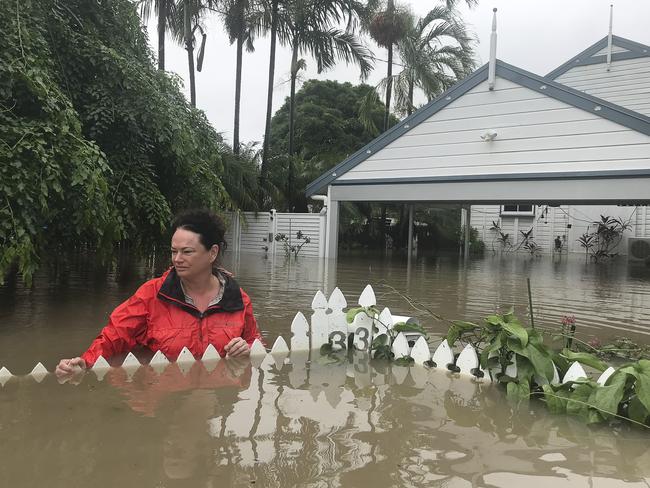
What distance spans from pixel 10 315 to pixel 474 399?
5.23m

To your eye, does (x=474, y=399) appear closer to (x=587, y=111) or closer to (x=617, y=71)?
(x=587, y=111)

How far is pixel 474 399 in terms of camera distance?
3.46 metres

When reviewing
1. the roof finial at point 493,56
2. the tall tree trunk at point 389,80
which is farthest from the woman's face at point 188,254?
the tall tree trunk at point 389,80

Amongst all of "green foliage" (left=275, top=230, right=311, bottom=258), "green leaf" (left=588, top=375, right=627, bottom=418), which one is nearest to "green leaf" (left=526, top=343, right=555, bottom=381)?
"green leaf" (left=588, top=375, right=627, bottom=418)

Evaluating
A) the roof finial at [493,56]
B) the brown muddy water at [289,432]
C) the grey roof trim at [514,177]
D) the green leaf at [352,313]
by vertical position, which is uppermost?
the roof finial at [493,56]

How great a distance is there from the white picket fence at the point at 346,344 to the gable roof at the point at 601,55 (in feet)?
61.5

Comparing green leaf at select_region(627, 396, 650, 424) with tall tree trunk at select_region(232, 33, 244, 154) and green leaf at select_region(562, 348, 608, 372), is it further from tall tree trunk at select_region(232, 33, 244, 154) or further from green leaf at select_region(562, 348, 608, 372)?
tall tree trunk at select_region(232, 33, 244, 154)

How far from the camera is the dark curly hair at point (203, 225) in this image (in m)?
3.58

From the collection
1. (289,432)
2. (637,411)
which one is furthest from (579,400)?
(289,432)

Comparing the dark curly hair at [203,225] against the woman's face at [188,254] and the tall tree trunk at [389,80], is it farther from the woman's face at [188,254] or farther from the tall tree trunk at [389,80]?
the tall tree trunk at [389,80]

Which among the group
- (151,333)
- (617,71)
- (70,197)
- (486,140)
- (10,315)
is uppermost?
(617,71)

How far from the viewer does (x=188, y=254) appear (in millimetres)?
3488

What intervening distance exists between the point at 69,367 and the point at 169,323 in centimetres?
70

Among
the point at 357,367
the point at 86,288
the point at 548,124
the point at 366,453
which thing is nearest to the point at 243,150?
the point at 548,124
